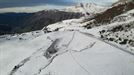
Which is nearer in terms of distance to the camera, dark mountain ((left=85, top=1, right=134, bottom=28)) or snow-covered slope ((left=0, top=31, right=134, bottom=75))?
snow-covered slope ((left=0, top=31, right=134, bottom=75))

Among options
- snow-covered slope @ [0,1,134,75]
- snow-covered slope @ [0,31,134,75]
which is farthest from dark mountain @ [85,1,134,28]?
snow-covered slope @ [0,31,134,75]

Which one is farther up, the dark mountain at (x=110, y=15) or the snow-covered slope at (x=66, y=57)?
the snow-covered slope at (x=66, y=57)

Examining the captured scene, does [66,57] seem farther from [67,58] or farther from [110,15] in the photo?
[110,15]

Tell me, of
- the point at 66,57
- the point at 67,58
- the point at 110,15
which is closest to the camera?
the point at 67,58

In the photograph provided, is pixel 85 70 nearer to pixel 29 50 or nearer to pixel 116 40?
pixel 29 50

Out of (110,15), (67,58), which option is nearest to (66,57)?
(67,58)

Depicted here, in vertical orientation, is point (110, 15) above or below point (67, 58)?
below

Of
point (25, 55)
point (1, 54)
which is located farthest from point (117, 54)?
point (1, 54)

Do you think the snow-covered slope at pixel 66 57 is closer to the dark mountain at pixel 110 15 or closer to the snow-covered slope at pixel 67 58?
the snow-covered slope at pixel 67 58

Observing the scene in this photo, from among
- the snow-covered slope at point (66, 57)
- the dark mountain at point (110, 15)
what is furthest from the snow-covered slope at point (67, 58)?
the dark mountain at point (110, 15)

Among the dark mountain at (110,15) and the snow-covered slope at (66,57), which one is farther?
the dark mountain at (110,15)

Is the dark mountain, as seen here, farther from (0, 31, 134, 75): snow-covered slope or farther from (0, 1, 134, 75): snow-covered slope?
(0, 31, 134, 75): snow-covered slope

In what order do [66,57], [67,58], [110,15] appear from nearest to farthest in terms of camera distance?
[67,58]
[66,57]
[110,15]

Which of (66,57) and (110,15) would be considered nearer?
(66,57)
